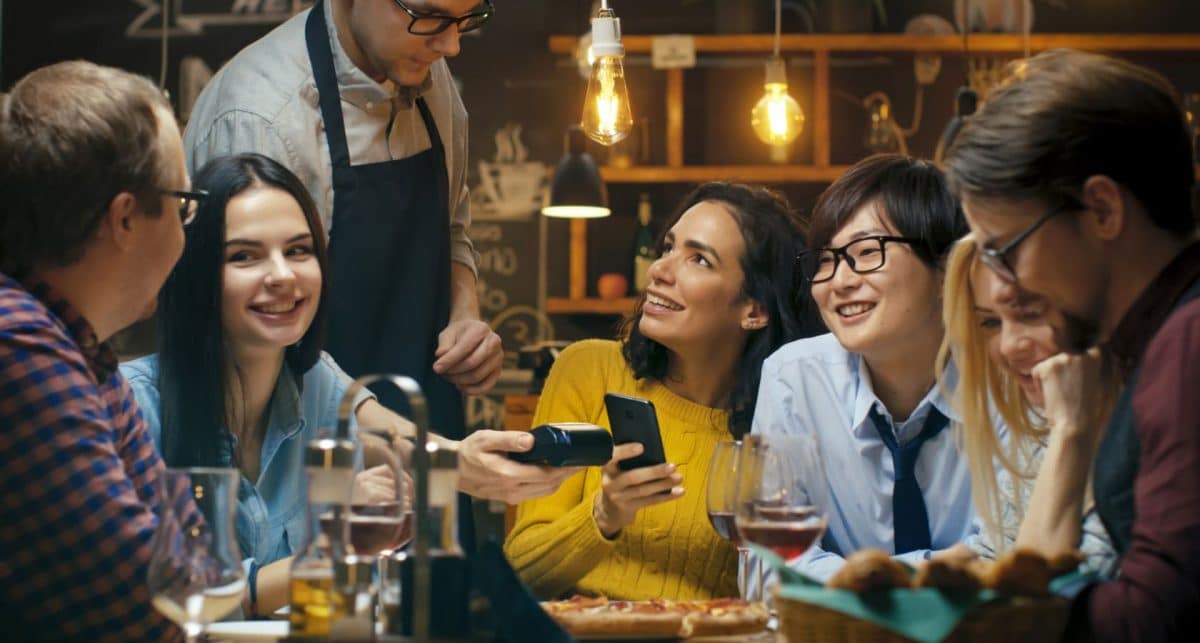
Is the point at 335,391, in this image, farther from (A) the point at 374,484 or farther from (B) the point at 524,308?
(B) the point at 524,308

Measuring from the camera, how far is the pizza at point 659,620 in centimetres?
147

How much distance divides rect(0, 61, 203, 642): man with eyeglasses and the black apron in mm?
968

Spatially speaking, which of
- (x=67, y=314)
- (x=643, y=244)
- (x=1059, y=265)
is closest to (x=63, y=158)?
(x=67, y=314)

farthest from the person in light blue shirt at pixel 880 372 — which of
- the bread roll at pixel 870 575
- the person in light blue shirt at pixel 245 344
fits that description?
the bread roll at pixel 870 575

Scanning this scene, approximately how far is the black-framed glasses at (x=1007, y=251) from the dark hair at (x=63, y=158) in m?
0.95

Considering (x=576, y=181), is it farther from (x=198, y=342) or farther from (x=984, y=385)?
(x=984, y=385)

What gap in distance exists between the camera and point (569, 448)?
201 cm

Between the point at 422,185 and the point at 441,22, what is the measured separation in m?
0.39

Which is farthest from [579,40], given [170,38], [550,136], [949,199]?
[949,199]

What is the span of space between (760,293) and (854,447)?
0.56 meters

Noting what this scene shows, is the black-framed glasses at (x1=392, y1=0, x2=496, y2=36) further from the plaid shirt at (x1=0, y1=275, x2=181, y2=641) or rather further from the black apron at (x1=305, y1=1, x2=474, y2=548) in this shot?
the plaid shirt at (x1=0, y1=275, x2=181, y2=641)

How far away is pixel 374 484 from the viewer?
154 centimetres

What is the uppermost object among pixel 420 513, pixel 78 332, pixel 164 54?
pixel 164 54

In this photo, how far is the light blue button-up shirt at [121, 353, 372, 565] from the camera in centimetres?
211
